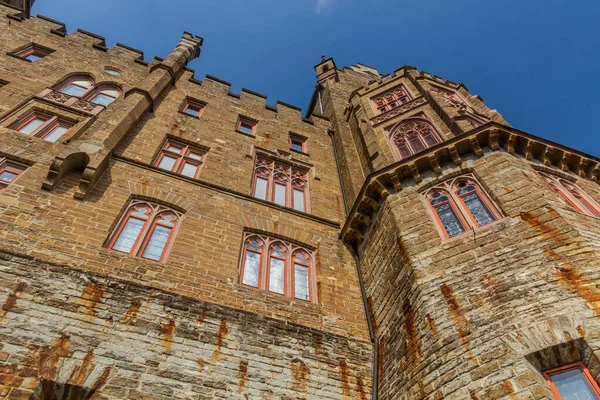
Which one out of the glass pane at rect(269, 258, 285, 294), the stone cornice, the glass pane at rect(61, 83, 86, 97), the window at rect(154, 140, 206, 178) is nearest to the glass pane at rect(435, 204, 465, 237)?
the stone cornice

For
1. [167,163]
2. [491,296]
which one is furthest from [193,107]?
[491,296]

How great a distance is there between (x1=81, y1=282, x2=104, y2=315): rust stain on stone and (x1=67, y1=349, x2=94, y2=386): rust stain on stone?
0.83 m

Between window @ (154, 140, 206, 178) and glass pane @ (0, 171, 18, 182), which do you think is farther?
window @ (154, 140, 206, 178)

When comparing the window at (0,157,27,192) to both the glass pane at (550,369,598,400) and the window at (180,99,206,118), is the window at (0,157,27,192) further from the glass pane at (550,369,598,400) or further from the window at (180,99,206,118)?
the glass pane at (550,369,598,400)

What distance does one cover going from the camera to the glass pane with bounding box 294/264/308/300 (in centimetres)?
898

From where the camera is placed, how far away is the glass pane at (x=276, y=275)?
29.0ft

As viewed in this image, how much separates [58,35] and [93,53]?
179 centimetres

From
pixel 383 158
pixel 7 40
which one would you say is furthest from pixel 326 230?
pixel 7 40

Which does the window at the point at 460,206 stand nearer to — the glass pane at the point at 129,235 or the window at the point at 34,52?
the glass pane at the point at 129,235

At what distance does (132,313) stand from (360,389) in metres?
4.31

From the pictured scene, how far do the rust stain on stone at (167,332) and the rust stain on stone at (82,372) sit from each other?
43.0 inches

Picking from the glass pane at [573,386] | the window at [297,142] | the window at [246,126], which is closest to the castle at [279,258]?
the glass pane at [573,386]

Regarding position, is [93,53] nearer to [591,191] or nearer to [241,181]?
[241,181]

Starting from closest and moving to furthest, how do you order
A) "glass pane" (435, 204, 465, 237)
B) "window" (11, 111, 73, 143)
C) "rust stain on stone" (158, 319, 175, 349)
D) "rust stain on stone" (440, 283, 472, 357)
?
"rust stain on stone" (440, 283, 472, 357) < "rust stain on stone" (158, 319, 175, 349) < "glass pane" (435, 204, 465, 237) < "window" (11, 111, 73, 143)
